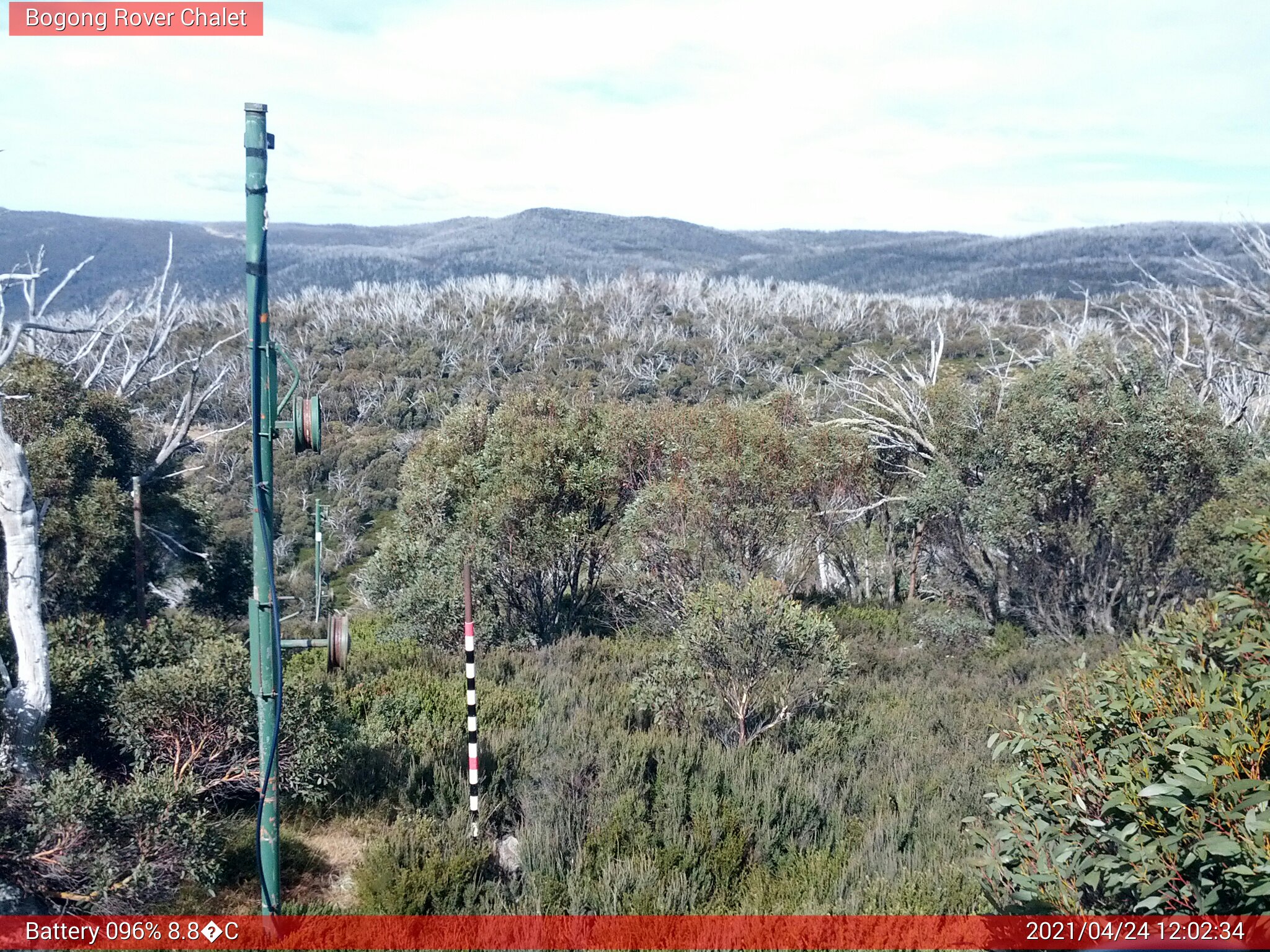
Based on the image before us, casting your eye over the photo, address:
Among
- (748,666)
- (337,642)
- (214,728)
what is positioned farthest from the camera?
(748,666)

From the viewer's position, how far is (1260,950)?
1286 millimetres

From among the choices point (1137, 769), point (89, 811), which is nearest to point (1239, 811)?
point (1137, 769)

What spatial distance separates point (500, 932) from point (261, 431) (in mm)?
2880

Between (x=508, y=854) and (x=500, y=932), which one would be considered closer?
(x=500, y=932)

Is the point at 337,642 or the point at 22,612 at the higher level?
the point at 337,642

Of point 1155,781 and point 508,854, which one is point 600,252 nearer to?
point 508,854

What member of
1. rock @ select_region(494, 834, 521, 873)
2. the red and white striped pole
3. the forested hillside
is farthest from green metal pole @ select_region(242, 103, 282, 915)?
rock @ select_region(494, 834, 521, 873)

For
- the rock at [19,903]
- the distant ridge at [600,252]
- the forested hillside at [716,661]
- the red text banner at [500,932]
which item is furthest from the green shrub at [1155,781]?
the distant ridge at [600,252]

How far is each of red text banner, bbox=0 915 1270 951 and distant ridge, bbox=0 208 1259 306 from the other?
266 ft

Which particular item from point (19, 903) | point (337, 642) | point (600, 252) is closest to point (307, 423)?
point (337, 642)

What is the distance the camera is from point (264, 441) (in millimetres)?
3990

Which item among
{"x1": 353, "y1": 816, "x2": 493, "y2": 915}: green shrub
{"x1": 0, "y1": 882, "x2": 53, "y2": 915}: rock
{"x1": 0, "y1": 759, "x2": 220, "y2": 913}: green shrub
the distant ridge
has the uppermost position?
the distant ridge

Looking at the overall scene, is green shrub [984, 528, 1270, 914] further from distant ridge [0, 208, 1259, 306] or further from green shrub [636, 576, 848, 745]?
distant ridge [0, 208, 1259, 306]

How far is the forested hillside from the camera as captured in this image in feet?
12.3
